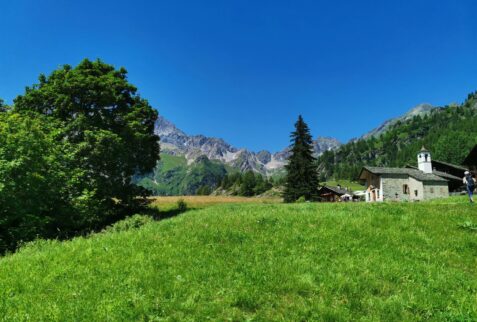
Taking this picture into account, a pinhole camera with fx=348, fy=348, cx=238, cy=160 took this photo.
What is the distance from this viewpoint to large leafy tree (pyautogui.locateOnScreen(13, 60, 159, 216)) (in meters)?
30.4

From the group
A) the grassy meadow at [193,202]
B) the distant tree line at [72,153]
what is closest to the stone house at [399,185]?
the grassy meadow at [193,202]

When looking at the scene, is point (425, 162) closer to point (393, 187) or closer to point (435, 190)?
point (435, 190)

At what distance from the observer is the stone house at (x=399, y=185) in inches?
2712

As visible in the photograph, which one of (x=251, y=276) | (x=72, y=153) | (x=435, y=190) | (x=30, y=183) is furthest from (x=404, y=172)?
(x=251, y=276)

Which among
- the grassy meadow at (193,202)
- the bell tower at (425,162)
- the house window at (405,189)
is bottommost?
the grassy meadow at (193,202)

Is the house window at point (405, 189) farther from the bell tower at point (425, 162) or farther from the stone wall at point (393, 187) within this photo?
the bell tower at point (425, 162)

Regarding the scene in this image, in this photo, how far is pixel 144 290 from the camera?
8211mm

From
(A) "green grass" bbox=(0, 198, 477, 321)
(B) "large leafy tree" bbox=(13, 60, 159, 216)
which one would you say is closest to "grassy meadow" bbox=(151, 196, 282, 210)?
(B) "large leafy tree" bbox=(13, 60, 159, 216)

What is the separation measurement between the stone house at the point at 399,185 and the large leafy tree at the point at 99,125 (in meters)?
48.9

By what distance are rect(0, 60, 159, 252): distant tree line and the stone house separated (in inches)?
1872

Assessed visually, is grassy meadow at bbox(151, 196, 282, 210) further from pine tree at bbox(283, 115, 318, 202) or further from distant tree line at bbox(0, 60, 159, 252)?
distant tree line at bbox(0, 60, 159, 252)

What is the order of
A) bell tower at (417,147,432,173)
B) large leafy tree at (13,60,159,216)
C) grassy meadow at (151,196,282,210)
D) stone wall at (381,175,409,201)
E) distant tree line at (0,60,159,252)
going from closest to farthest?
distant tree line at (0,60,159,252)
large leafy tree at (13,60,159,216)
grassy meadow at (151,196,282,210)
stone wall at (381,175,409,201)
bell tower at (417,147,432,173)

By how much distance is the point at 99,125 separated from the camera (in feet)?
108

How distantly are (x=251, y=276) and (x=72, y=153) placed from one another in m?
23.4
